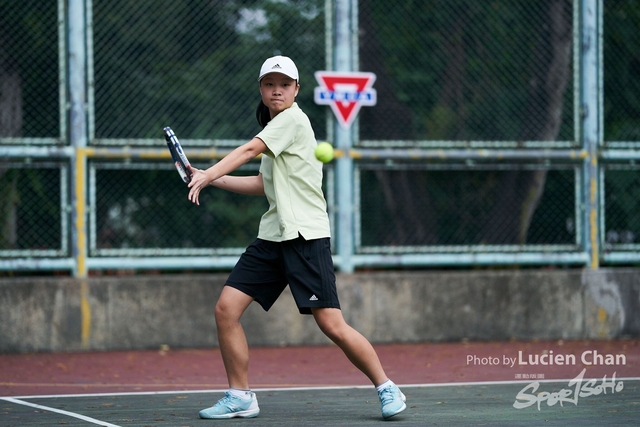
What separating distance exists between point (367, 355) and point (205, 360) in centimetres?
334

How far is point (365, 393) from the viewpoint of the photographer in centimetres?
659

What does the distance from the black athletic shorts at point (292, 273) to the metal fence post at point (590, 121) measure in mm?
5155

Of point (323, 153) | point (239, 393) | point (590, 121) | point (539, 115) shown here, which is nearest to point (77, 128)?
point (323, 153)

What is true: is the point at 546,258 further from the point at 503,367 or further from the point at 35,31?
the point at 35,31

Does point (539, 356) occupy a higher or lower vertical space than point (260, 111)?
lower

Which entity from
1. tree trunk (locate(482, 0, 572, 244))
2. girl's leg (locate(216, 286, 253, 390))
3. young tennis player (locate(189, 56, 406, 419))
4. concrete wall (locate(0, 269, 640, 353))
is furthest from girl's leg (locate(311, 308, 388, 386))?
tree trunk (locate(482, 0, 572, 244))

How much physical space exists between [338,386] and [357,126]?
132 inches

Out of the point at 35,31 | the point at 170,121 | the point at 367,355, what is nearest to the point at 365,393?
the point at 367,355

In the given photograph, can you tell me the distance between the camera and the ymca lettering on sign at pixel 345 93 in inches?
373

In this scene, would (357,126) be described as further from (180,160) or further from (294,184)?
(180,160)

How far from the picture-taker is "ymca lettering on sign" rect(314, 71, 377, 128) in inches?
373

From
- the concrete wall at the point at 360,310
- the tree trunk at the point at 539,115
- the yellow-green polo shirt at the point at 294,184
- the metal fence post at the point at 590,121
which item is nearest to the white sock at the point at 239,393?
the yellow-green polo shirt at the point at 294,184

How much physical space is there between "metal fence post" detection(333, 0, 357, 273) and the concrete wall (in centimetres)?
29

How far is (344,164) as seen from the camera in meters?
9.53
